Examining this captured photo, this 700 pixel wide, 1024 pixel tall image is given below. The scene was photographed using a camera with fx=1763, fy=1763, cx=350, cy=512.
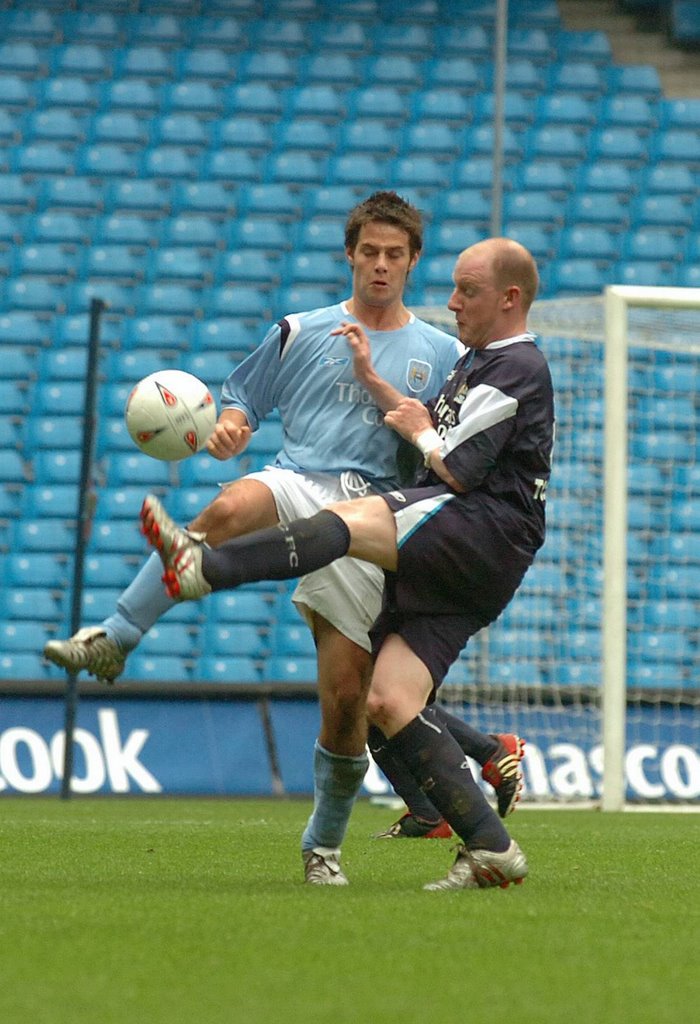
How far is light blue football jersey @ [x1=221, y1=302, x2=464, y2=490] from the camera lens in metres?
5.14

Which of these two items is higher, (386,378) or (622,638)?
(386,378)

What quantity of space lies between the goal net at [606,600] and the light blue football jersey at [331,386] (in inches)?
160

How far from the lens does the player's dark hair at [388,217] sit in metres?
5.04

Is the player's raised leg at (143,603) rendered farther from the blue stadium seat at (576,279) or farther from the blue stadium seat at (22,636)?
the blue stadium seat at (576,279)

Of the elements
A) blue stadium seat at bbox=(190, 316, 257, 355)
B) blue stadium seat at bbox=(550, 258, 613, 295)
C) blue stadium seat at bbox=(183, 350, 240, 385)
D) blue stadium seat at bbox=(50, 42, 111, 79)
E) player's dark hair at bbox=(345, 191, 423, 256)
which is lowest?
player's dark hair at bbox=(345, 191, 423, 256)

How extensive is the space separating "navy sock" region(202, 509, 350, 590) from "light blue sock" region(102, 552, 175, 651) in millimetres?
620

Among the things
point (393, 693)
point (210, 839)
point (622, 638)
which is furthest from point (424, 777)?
point (622, 638)

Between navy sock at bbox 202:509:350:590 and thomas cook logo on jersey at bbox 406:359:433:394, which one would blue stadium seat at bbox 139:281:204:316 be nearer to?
thomas cook logo on jersey at bbox 406:359:433:394

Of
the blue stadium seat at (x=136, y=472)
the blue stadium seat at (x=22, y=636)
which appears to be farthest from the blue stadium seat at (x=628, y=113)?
the blue stadium seat at (x=22, y=636)

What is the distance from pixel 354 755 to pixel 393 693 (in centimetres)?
50

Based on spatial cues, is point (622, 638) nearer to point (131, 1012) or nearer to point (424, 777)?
point (424, 777)

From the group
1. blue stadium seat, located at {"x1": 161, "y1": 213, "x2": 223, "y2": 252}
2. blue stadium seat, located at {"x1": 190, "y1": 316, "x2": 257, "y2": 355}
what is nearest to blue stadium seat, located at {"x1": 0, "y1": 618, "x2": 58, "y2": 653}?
blue stadium seat, located at {"x1": 190, "y1": 316, "x2": 257, "y2": 355}

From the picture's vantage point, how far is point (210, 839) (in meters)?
6.45

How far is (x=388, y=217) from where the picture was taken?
5039 millimetres
